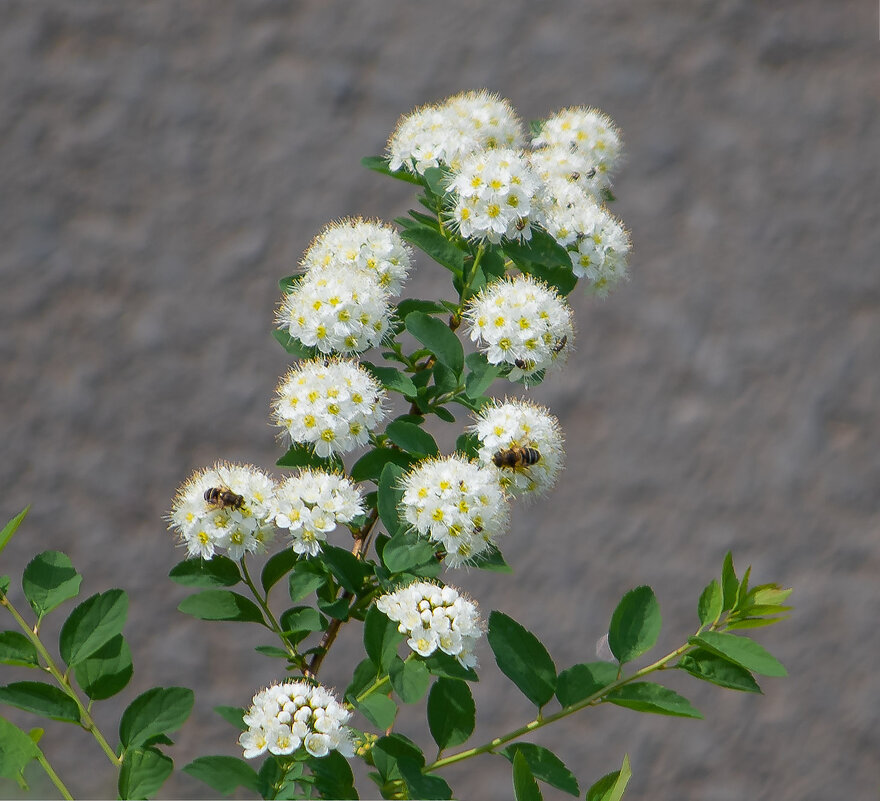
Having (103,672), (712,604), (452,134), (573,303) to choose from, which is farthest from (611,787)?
(573,303)

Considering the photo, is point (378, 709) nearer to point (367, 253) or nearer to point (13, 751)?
point (13, 751)

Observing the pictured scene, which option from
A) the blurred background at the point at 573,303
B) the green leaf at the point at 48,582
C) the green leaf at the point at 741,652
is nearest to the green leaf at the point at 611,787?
the green leaf at the point at 741,652

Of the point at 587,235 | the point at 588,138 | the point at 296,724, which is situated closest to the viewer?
the point at 296,724

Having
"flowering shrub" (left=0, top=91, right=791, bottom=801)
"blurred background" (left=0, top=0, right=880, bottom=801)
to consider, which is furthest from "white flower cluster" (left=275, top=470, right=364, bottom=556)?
"blurred background" (left=0, top=0, right=880, bottom=801)

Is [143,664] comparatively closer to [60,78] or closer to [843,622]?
[60,78]

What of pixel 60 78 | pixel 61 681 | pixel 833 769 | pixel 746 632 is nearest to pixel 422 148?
pixel 61 681

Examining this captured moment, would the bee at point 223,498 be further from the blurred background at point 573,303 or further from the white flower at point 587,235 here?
the blurred background at point 573,303

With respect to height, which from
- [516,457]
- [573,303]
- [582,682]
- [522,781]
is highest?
[573,303]
